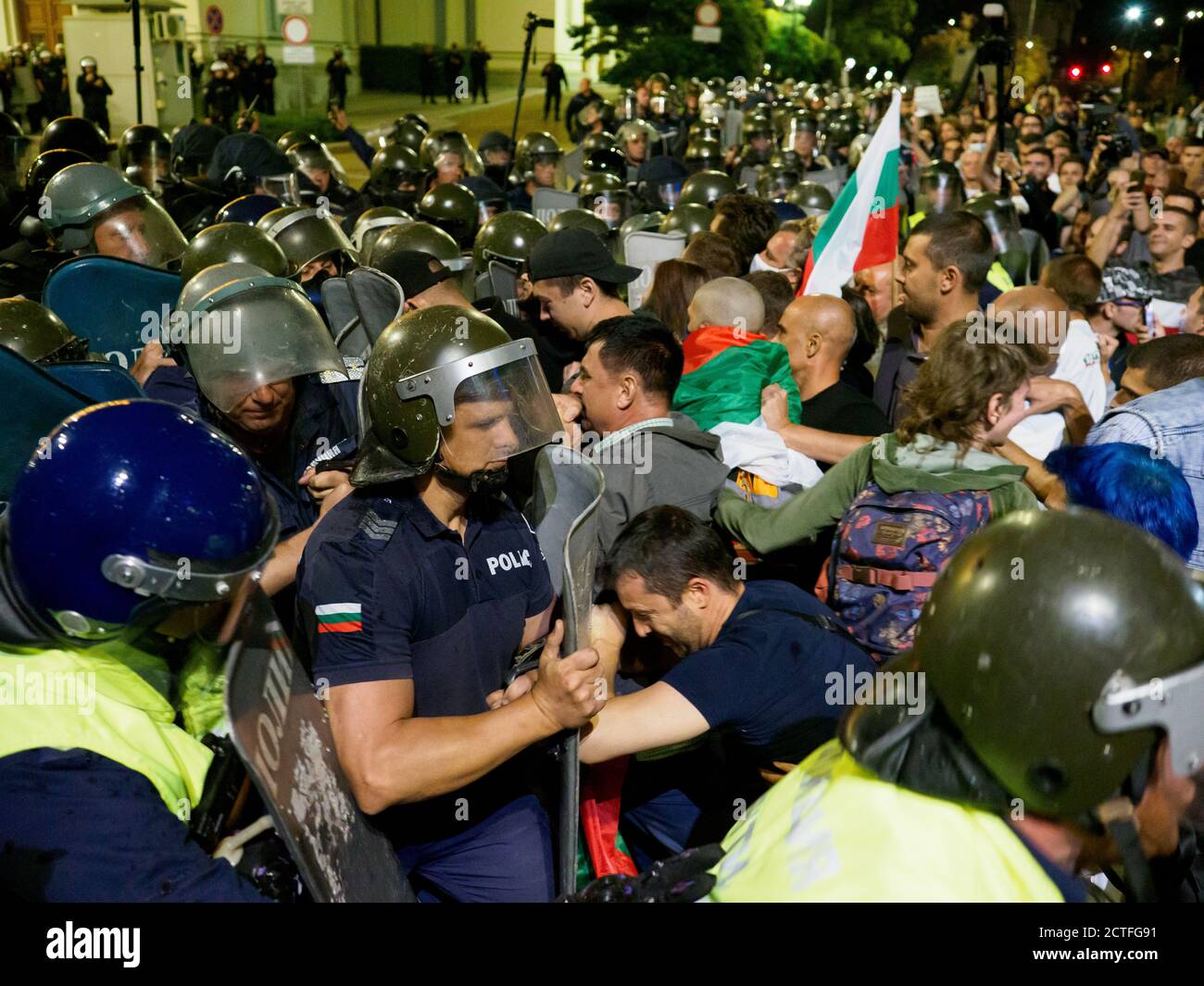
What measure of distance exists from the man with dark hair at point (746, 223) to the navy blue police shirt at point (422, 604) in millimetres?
4938

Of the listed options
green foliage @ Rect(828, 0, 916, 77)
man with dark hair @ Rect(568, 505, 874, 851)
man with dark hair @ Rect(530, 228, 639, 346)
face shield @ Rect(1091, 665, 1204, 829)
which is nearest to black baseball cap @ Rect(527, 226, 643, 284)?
man with dark hair @ Rect(530, 228, 639, 346)

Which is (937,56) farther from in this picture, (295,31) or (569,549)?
(569,549)

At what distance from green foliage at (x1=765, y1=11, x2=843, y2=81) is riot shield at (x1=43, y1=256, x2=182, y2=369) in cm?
3730

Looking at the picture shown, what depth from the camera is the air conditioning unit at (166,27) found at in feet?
74.4

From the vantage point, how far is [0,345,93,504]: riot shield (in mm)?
2691

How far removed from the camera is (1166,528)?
267 cm

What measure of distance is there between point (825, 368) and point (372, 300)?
6.72ft

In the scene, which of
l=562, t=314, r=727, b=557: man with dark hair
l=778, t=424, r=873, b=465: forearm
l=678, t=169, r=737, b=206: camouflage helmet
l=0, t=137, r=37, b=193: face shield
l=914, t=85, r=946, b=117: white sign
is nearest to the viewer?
l=562, t=314, r=727, b=557: man with dark hair

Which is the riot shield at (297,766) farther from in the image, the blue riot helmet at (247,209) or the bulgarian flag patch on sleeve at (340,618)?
the blue riot helmet at (247,209)

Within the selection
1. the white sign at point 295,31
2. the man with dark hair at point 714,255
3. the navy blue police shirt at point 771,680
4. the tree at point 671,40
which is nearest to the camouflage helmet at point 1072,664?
the navy blue police shirt at point 771,680

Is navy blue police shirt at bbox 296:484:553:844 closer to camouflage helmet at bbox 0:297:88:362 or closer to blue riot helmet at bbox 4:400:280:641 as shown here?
blue riot helmet at bbox 4:400:280:641

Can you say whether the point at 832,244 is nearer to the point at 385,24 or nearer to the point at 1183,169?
the point at 1183,169
